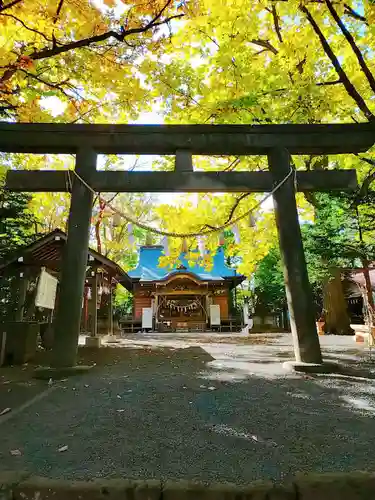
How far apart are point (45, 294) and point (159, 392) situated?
6469 millimetres

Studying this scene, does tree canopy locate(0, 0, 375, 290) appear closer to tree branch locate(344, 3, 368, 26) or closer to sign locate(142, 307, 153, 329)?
tree branch locate(344, 3, 368, 26)

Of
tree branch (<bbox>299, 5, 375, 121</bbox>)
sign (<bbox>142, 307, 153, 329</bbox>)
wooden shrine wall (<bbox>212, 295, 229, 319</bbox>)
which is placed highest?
tree branch (<bbox>299, 5, 375, 121</bbox>)

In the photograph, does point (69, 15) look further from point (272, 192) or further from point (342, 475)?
point (342, 475)

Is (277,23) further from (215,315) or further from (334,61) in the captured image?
(215,315)

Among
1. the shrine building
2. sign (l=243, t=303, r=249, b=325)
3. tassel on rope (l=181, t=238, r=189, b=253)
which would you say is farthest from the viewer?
sign (l=243, t=303, r=249, b=325)

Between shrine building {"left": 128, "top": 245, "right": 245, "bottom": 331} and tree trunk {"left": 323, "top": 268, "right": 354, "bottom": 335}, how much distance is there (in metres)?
7.16

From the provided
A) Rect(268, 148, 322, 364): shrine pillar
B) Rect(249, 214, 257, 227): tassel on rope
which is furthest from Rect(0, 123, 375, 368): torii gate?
Rect(249, 214, 257, 227): tassel on rope

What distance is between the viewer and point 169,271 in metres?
22.5

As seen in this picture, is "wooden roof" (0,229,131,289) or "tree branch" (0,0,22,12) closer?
"tree branch" (0,0,22,12)

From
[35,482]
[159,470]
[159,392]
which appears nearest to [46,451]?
[35,482]

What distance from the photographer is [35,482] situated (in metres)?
1.94

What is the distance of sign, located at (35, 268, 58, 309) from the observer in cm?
888

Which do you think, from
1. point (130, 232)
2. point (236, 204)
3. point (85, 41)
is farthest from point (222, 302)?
point (85, 41)

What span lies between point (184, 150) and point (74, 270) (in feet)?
10.2
